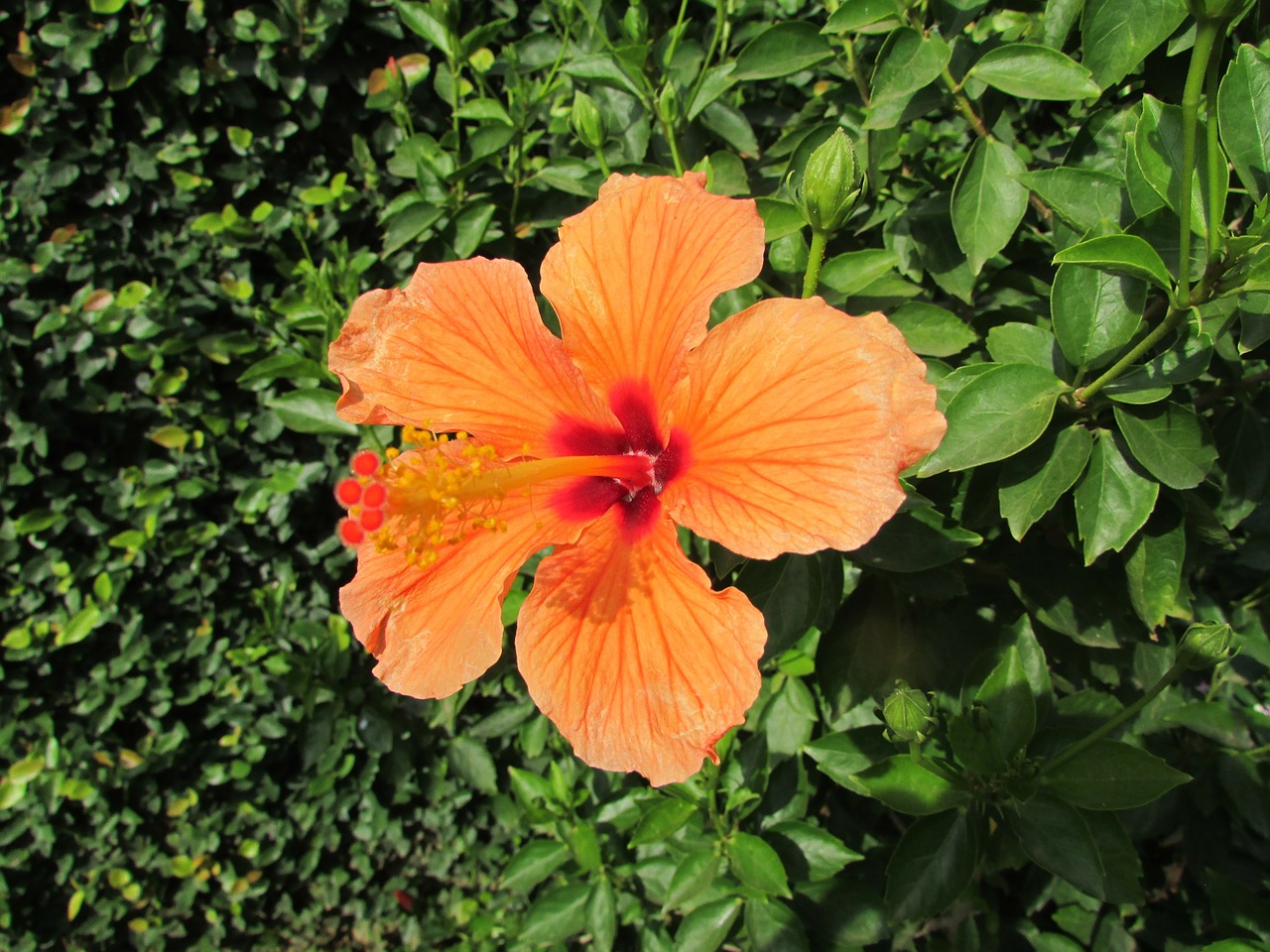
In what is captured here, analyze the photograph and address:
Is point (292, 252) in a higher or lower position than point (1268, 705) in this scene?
higher

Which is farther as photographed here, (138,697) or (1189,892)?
(138,697)

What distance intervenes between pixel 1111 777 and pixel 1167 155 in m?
0.88

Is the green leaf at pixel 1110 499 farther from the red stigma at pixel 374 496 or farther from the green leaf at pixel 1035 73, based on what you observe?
the red stigma at pixel 374 496

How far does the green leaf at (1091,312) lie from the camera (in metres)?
1.22

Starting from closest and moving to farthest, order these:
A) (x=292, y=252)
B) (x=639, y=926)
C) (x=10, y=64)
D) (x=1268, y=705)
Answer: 1. (x=1268, y=705)
2. (x=639, y=926)
3. (x=10, y=64)
4. (x=292, y=252)

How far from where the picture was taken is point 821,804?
2.17 m

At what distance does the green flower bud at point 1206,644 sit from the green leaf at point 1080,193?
0.60m

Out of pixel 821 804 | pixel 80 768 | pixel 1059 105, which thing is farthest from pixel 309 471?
pixel 1059 105

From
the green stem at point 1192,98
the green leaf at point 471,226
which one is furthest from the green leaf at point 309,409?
the green stem at point 1192,98

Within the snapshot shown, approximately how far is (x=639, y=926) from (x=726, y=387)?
1.58 m

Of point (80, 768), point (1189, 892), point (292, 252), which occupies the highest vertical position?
point (292, 252)

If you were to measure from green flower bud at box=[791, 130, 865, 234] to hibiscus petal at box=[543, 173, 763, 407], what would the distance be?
93 millimetres

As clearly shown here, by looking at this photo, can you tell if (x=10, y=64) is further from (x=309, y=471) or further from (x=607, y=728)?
(x=607, y=728)

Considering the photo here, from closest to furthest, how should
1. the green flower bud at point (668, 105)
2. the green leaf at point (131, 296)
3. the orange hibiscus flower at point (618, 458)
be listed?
the orange hibiscus flower at point (618, 458)
the green flower bud at point (668, 105)
the green leaf at point (131, 296)
